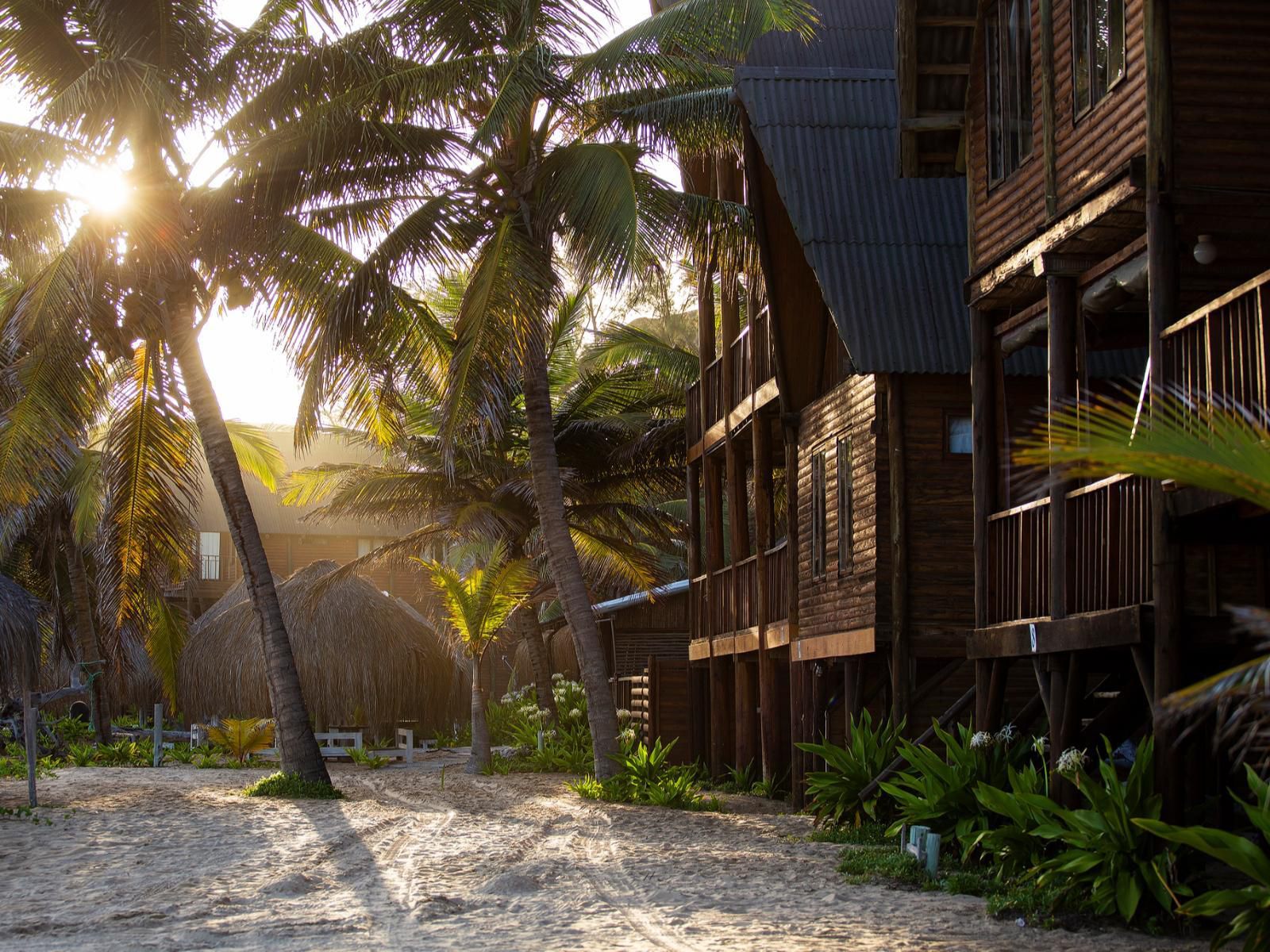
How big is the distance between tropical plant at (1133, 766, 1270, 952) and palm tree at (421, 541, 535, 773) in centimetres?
1514

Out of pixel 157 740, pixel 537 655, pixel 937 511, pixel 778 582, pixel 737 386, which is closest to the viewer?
pixel 937 511

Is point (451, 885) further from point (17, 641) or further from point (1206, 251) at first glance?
point (17, 641)

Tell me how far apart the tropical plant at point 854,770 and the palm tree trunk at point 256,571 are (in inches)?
284

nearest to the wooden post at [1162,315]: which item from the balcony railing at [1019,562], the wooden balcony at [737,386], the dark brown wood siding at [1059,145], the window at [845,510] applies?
the dark brown wood siding at [1059,145]

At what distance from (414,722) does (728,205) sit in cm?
1522

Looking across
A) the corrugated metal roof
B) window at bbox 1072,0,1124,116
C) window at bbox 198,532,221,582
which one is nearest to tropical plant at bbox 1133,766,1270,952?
window at bbox 1072,0,1124,116

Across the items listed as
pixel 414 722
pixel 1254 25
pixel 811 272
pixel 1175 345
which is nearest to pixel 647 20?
pixel 811 272

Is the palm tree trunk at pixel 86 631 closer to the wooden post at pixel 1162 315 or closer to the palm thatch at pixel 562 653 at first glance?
the palm thatch at pixel 562 653

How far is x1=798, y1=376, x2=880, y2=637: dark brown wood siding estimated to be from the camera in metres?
15.4

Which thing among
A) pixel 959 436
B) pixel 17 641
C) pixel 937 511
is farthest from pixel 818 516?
pixel 17 641

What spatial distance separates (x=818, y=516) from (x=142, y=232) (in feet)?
27.8

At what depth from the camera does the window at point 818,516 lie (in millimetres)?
17094

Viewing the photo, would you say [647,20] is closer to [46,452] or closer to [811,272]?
[811,272]

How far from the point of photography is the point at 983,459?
1212cm
